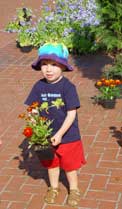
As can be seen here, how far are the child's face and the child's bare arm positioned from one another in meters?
0.31

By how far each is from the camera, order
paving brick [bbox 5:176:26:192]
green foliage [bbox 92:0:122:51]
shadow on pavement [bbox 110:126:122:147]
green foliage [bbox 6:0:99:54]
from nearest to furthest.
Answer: paving brick [bbox 5:176:26:192]
shadow on pavement [bbox 110:126:122:147]
green foliage [bbox 92:0:122:51]
green foliage [bbox 6:0:99:54]

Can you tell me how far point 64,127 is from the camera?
3959 millimetres

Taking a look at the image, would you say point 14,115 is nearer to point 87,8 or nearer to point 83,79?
A: point 83,79

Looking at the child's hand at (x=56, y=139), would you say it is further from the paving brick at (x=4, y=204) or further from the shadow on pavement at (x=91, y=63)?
the shadow on pavement at (x=91, y=63)

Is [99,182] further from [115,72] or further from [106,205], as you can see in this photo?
[115,72]

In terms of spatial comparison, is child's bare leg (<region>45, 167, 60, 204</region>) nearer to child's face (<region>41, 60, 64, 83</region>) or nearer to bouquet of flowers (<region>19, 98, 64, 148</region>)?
bouquet of flowers (<region>19, 98, 64, 148</region>)

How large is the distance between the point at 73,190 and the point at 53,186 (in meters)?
0.20

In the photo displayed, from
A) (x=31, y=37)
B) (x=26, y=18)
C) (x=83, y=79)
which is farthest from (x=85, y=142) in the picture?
(x=26, y=18)

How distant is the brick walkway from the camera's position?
4465 mm

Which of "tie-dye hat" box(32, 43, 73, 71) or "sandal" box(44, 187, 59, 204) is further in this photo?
"sandal" box(44, 187, 59, 204)

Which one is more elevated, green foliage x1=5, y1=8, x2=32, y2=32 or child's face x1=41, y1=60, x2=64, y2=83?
child's face x1=41, y1=60, x2=64, y2=83

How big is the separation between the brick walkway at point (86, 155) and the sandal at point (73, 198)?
5 centimetres

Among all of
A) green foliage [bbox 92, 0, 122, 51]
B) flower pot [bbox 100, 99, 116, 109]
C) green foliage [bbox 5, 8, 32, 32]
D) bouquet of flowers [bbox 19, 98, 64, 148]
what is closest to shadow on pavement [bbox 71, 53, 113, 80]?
green foliage [bbox 92, 0, 122, 51]

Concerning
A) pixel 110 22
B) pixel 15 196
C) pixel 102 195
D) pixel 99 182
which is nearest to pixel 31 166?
pixel 15 196
